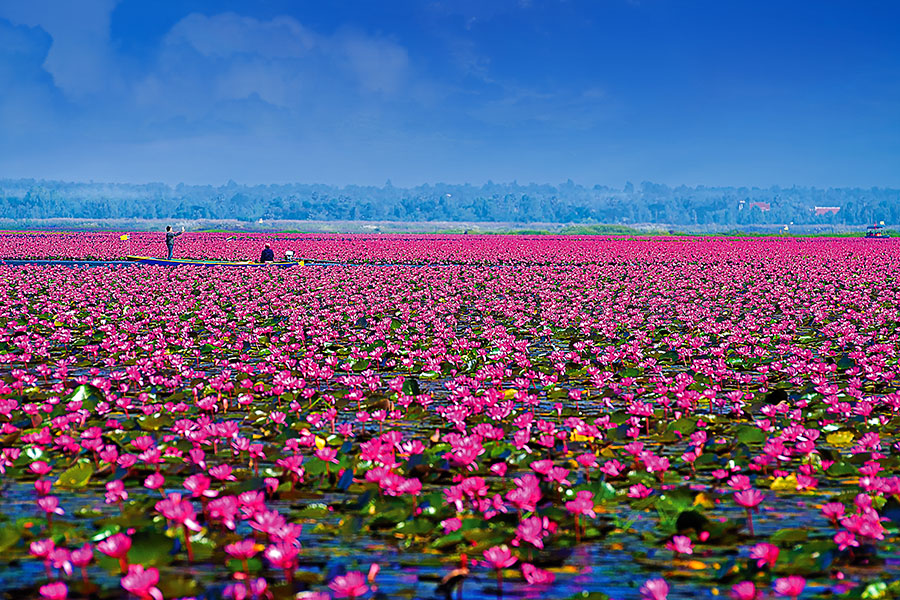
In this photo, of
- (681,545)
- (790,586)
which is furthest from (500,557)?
(790,586)

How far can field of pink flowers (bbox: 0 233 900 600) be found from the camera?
13.7ft

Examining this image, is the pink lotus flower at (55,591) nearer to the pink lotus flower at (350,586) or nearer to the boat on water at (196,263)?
the pink lotus flower at (350,586)

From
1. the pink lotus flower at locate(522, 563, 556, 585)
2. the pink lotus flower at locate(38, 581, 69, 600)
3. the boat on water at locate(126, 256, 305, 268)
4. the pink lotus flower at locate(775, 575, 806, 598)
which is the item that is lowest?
the pink lotus flower at locate(522, 563, 556, 585)

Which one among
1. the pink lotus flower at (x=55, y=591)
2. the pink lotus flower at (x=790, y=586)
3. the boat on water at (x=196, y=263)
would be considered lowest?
the pink lotus flower at (x=55, y=591)

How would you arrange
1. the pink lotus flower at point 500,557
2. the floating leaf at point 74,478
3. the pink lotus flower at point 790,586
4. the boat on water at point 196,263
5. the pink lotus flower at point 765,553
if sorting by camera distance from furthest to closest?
the boat on water at point 196,263, the floating leaf at point 74,478, the pink lotus flower at point 765,553, the pink lotus flower at point 500,557, the pink lotus flower at point 790,586

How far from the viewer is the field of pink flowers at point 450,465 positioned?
4.19 metres

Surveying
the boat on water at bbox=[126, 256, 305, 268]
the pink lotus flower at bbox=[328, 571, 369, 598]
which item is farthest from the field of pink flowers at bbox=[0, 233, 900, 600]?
the boat on water at bbox=[126, 256, 305, 268]

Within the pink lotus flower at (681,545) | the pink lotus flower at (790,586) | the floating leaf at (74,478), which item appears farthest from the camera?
the floating leaf at (74,478)

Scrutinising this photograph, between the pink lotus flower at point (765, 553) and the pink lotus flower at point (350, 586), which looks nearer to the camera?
the pink lotus flower at point (350, 586)

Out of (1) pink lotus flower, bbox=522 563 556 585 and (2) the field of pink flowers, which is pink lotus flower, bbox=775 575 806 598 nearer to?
(2) the field of pink flowers

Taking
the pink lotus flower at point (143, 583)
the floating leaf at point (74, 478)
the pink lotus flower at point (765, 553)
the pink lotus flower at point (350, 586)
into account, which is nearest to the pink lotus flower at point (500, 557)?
the pink lotus flower at point (350, 586)

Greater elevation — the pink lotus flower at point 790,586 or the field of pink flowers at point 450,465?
the pink lotus flower at point 790,586

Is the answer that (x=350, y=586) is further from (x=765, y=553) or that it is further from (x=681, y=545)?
(x=765, y=553)

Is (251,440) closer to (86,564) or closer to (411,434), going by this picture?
(411,434)
